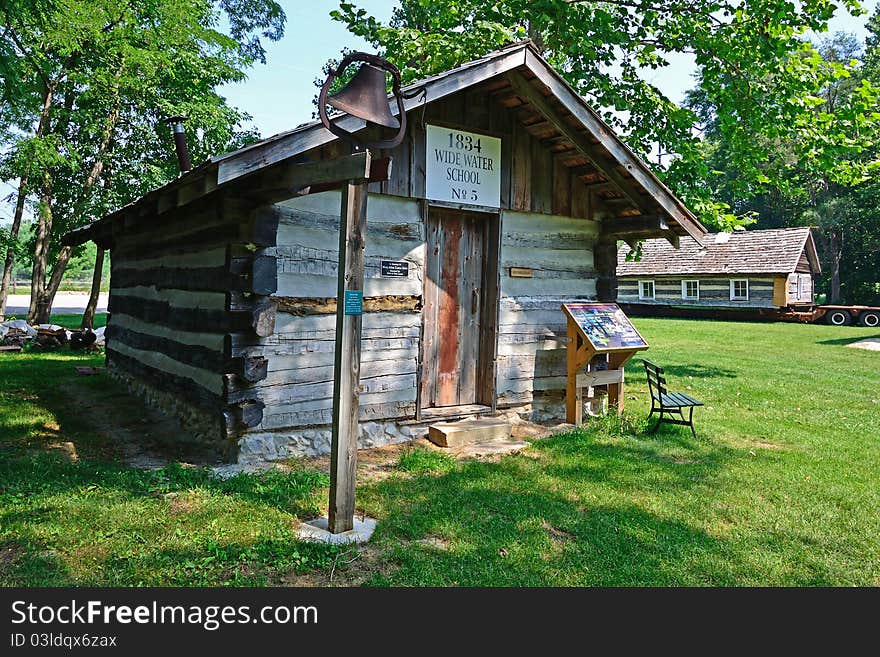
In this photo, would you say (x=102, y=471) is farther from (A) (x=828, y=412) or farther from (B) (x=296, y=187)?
(A) (x=828, y=412)

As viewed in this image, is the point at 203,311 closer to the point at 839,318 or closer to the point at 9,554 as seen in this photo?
the point at 9,554

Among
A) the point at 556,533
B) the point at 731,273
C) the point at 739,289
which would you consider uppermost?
the point at 731,273

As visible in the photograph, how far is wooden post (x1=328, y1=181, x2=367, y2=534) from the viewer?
445 cm

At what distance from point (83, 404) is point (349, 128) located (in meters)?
6.35

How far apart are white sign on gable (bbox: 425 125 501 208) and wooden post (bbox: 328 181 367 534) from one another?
9.63 ft

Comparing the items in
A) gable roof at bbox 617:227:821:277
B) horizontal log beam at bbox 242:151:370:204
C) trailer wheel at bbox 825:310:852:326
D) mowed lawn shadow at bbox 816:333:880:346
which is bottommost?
mowed lawn shadow at bbox 816:333:880:346

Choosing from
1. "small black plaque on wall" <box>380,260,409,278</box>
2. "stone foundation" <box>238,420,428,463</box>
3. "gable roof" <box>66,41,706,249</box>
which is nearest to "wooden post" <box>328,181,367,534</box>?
"gable roof" <box>66,41,706,249</box>

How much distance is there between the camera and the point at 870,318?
28.0m

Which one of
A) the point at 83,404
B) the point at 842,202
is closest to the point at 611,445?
the point at 83,404

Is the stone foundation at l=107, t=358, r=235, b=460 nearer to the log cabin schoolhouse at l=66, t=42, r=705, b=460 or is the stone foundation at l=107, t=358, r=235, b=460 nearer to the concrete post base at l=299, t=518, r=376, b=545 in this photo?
the log cabin schoolhouse at l=66, t=42, r=705, b=460

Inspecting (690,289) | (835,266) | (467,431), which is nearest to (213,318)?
(467,431)

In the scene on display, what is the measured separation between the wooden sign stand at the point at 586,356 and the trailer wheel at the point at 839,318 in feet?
86.2

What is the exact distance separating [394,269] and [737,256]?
3111 cm

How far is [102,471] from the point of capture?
576 centimetres
